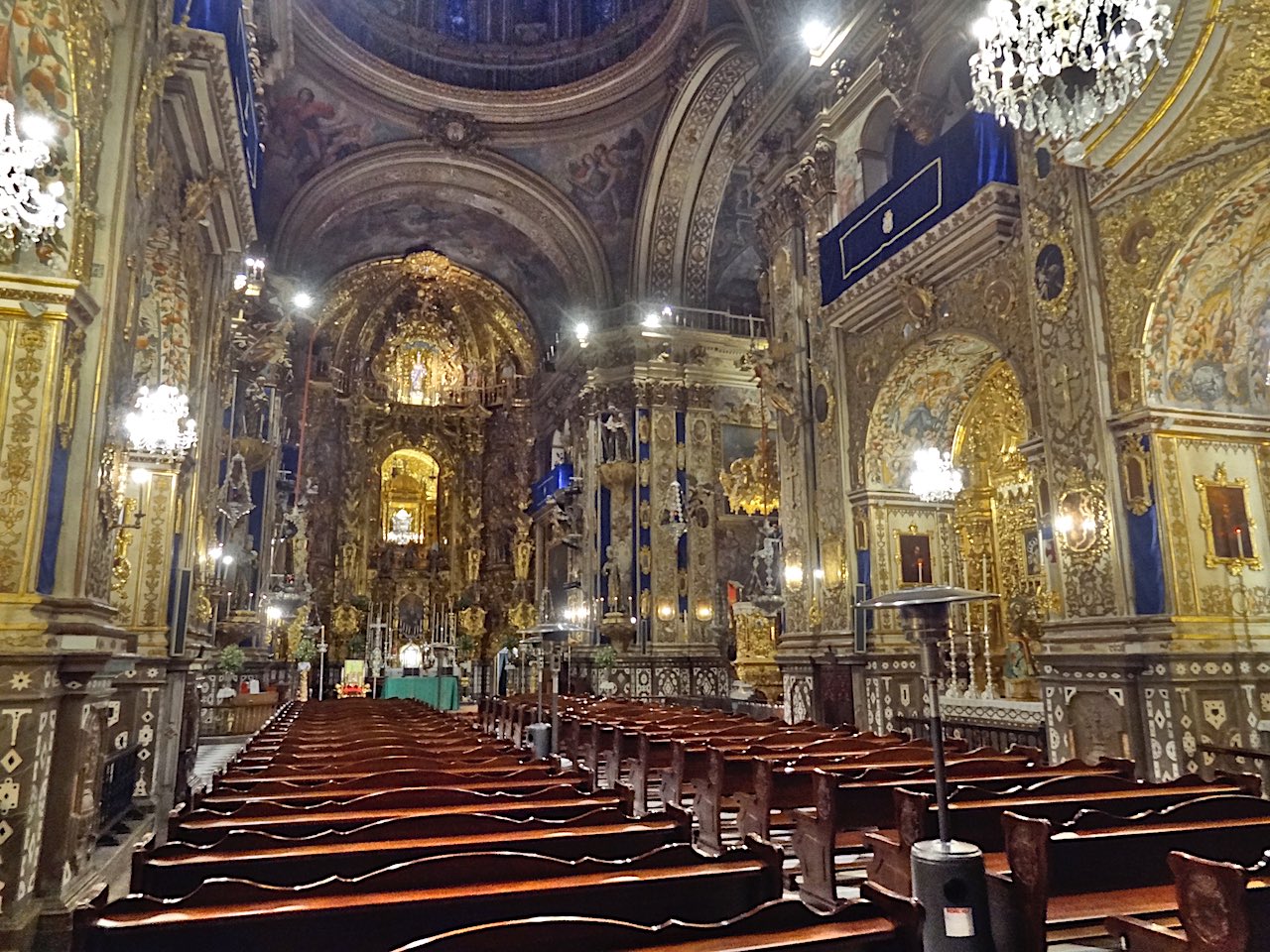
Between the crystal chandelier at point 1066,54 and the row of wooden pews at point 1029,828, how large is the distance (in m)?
4.24

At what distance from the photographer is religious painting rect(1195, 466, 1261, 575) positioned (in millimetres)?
7623

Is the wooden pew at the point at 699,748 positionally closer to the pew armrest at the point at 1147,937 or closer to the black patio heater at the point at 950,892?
the black patio heater at the point at 950,892

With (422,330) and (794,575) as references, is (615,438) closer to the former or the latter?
(794,575)

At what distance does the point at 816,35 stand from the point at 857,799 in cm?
1155

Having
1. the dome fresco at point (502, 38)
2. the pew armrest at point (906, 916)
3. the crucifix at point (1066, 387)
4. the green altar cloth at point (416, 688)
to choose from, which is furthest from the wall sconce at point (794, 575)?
the dome fresco at point (502, 38)

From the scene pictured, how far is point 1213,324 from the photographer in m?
7.88

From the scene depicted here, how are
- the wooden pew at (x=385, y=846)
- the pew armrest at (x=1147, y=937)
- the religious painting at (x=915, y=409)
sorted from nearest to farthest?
1. the pew armrest at (x=1147, y=937)
2. the wooden pew at (x=385, y=846)
3. the religious painting at (x=915, y=409)

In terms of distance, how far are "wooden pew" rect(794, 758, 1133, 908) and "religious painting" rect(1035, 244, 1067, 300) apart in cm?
478

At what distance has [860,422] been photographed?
12109 millimetres

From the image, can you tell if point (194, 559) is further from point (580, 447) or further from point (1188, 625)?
point (580, 447)

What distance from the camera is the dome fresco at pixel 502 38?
2170cm

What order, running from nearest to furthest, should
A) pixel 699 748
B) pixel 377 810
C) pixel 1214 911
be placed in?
pixel 1214 911 < pixel 377 810 < pixel 699 748

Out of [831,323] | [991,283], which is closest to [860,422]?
[831,323]

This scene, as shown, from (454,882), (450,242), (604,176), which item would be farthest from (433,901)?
(450,242)
